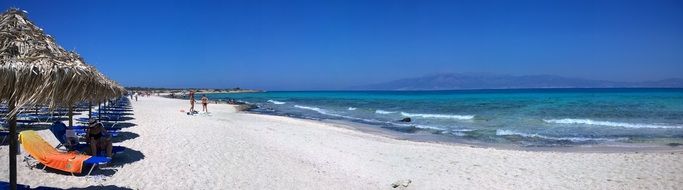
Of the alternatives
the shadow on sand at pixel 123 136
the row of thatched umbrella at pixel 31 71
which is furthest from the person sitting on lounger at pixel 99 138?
the shadow on sand at pixel 123 136

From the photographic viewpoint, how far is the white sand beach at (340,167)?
702 centimetres

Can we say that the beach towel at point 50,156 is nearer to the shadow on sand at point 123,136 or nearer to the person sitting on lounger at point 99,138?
the person sitting on lounger at point 99,138

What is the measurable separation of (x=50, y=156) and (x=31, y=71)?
3189mm

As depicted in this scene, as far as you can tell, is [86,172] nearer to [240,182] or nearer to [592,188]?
[240,182]

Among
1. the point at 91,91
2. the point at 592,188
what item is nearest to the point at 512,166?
the point at 592,188

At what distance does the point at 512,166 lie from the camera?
9.37 meters

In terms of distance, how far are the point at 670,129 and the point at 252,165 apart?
656 inches

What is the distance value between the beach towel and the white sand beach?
0.15 meters

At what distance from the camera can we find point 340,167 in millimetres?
8852

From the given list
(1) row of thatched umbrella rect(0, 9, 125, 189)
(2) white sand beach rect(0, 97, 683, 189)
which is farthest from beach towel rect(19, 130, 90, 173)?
(1) row of thatched umbrella rect(0, 9, 125, 189)

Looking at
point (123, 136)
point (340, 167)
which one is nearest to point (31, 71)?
point (340, 167)

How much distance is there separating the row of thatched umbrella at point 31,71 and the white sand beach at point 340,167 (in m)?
2.16

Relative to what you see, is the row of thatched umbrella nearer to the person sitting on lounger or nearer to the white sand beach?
the white sand beach

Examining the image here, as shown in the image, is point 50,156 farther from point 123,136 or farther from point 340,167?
point 340,167
